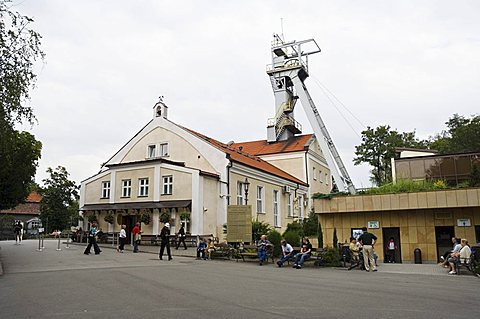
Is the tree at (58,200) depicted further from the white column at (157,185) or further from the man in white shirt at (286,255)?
the man in white shirt at (286,255)

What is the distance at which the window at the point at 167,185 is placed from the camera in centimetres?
2939

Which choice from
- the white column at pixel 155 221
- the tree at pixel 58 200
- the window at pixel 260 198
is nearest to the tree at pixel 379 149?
the window at pixel 260 198

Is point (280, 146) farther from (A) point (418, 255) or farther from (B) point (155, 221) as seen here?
Result: (A) point (418, 255)

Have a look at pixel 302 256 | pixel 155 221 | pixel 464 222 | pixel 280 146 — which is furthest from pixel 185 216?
pixel 280 146

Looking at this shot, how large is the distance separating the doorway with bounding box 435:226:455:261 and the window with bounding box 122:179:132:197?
66.6 feet

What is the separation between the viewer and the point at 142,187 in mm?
30906

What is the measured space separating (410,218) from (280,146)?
1026 inches

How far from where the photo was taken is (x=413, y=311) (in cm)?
845

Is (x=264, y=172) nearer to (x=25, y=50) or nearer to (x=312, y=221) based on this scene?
(x=312, y=221)

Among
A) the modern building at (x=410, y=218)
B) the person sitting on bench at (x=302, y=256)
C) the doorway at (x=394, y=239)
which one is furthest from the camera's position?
the doorway at (x=394, y=239)

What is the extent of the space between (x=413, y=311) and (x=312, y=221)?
1059 inches

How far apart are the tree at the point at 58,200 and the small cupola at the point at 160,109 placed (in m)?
29.0

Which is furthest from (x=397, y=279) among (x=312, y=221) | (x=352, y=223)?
(x=312, y=221)

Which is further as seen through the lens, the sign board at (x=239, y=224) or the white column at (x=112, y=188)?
the white column at (x=112, y=188)
